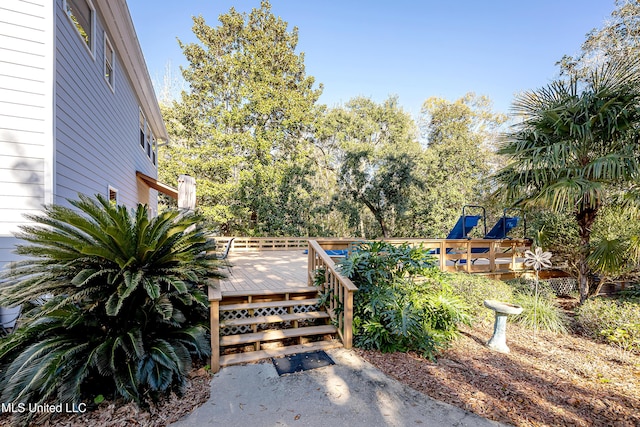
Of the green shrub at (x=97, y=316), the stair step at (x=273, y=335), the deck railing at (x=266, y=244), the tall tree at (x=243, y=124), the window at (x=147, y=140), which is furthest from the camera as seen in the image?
the tall tree at (x=243, y=124)

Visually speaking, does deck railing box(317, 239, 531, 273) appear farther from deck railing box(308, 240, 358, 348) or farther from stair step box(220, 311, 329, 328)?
stair step box(220, 311, 329, 328)

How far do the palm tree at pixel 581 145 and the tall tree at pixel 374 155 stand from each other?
26.3ft

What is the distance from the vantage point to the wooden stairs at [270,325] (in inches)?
146

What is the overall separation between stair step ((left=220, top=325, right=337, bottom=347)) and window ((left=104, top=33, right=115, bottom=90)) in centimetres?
568

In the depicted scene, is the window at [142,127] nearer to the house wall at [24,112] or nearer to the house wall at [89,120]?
the house wall at [89,120]

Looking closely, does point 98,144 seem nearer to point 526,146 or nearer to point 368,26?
point 526,146

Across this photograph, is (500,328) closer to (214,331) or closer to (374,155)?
(214,331)

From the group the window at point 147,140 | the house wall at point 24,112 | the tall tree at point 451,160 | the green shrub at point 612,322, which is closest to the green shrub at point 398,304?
the green shrub at point 612,322

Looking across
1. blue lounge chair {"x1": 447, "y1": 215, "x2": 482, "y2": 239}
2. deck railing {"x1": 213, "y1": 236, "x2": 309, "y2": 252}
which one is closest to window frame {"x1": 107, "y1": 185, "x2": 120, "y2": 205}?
deck railing {"x1": 213, "y1": 236, "x2": 309, "y2": 252}

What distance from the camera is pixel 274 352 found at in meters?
3.71

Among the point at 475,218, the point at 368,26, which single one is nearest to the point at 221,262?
the point at 475,218

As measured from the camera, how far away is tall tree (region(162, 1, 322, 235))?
15.1 metres

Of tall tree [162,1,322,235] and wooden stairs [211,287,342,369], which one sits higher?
tall tree [162,1,322,235]

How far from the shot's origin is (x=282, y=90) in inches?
623
